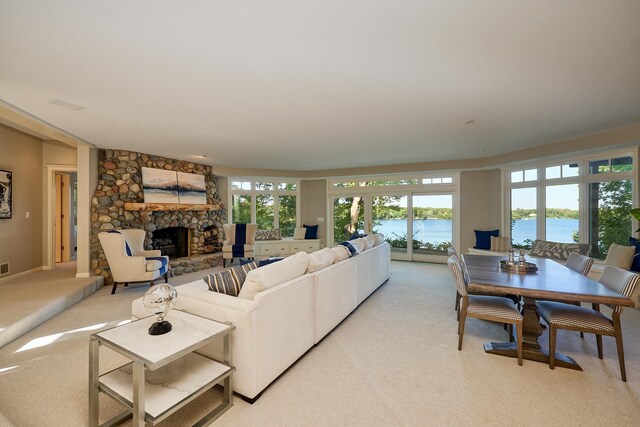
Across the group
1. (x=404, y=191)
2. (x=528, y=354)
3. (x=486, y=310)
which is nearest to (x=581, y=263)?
(x=528, y=354)

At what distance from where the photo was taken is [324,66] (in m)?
2.29

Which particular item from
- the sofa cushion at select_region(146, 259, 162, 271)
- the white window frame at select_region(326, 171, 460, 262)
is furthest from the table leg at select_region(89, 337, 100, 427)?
the white window frame at select_region(326, 171, 460, 262)

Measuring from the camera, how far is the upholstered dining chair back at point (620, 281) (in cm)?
215

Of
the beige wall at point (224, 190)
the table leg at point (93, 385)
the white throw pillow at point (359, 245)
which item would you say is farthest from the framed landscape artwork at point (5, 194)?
the white throw pillow at point (359, 245)

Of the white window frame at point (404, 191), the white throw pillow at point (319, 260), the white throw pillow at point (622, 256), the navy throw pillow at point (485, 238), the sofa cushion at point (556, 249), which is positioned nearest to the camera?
the white throw pillow at point (319, 260)

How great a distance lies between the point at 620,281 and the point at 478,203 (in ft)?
14.5

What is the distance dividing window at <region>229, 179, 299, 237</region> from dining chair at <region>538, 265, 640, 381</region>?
6.59m

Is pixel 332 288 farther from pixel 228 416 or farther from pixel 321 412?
pixel 228 416

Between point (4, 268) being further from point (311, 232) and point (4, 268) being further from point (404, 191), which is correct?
point (404, 191)

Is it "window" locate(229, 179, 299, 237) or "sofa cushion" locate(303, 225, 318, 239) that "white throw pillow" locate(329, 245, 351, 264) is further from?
"window" locate(229, 179, 299, 237)

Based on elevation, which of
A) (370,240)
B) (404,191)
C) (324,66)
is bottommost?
(370,240)

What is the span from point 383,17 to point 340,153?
3989 mm

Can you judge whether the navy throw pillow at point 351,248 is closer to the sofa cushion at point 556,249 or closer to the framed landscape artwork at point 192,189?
the sofa cushion at point 556,249

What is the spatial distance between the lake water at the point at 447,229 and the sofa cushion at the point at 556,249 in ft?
1.29
